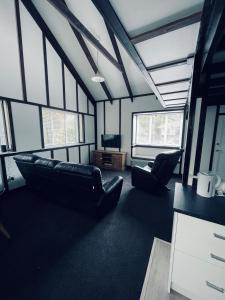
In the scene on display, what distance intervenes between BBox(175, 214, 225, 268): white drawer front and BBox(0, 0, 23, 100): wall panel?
398cm

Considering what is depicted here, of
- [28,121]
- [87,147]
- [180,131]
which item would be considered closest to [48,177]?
[28,121]

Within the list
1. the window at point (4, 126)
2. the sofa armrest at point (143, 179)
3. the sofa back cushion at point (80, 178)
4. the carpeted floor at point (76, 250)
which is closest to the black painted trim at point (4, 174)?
the window at point (4, 126)

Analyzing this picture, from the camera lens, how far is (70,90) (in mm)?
4746

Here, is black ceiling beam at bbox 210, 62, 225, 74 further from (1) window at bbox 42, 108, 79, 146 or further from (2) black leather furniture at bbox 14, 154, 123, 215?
(1) window at bbox 42, 108, 79, 146

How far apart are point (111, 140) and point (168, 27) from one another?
4.49 metres

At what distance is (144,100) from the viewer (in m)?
4.94

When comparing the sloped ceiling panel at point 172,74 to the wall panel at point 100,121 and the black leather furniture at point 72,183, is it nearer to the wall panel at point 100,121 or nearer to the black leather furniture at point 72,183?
the black leather furniture at point 72,183

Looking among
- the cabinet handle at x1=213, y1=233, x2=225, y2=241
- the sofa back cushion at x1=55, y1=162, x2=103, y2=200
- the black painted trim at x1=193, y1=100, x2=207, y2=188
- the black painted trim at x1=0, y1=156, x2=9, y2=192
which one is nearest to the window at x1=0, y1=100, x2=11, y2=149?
the black painted trim at x1=0, y1=156, x2=9, y2=192

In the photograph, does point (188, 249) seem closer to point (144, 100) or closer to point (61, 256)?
point (61, 256)

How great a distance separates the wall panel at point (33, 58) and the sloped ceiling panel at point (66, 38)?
1.23ft

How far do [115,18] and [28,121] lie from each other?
3212 millimetres

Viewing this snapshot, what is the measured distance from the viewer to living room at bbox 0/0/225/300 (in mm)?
1124

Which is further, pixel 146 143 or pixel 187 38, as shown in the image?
pixel 146 143

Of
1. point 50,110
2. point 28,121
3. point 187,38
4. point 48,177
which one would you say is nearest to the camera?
point 187,38
